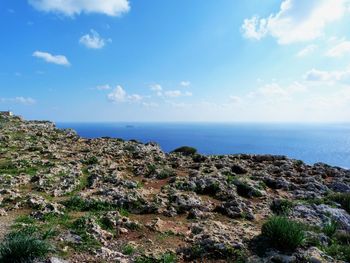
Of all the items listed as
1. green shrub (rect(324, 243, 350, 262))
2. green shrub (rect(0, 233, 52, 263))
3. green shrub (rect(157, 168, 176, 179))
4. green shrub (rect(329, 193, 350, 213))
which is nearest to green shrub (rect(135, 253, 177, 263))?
green shrub (rect(0, 233, 52, 263))

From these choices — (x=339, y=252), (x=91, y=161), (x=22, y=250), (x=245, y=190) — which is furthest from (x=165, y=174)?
(x=22, y=250)

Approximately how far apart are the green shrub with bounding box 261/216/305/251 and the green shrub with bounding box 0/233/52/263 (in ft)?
25.7

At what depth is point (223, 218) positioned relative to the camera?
1580 cm

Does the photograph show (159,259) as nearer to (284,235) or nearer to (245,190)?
(284,235)

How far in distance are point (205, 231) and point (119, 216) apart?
12.4 feet

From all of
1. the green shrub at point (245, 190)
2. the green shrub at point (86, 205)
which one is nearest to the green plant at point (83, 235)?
the green shrub at point (86, 205)

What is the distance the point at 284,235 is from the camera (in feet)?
Answer: 38.1

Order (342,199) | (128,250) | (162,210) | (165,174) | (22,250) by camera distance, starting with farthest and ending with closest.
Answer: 1. (165,174)
2. (342,199)
3. (162,210)
4. (128,250)
5. (22,250)

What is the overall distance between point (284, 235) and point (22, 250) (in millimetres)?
8726

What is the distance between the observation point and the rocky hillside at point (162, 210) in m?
11.2

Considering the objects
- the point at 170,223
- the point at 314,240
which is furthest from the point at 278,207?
the point at 170,223

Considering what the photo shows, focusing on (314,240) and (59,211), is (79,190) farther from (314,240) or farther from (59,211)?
(314,240)

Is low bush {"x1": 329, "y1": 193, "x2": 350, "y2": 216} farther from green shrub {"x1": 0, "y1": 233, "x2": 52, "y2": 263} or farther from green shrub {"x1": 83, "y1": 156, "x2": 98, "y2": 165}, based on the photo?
green shrub {"x1": 83, "y1": 156, "x2": 98, "y2": 165}

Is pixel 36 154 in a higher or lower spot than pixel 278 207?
higher
